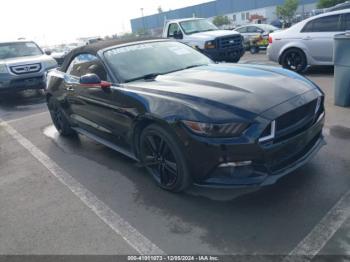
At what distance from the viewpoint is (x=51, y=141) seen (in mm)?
6410

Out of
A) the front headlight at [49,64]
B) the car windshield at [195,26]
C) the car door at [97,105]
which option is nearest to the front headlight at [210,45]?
the car windshield at [195,26]

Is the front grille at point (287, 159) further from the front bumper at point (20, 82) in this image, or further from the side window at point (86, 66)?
the front bumper at point (20, 82)

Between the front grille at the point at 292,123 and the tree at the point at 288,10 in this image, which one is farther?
the tree at the point at 288,10

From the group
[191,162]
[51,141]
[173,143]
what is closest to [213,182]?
[191,162]

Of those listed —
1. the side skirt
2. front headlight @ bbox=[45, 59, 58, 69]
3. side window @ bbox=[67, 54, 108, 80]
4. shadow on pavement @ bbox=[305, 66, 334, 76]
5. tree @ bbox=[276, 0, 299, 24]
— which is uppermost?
side window @ bbox=[67, 54, 108, 80]

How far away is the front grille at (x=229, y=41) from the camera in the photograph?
12.1 m

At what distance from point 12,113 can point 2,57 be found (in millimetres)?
3143

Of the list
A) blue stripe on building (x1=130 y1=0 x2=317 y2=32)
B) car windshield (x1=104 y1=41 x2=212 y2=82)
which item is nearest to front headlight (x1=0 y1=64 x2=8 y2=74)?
car windshield (x1=104 y1=41 x2=212 y2=82)

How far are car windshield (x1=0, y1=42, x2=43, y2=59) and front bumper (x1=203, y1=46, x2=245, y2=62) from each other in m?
5.81

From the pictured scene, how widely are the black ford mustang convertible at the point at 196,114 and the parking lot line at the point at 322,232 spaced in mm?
530

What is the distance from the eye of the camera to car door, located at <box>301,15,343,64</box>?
8.94 metres

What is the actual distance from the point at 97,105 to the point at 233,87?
6.54 ft

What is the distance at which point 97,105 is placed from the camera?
15.7 ft

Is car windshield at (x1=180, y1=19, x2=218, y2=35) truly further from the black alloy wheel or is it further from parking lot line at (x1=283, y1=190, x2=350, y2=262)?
parking lot line at (x1=283, y1=190, x2=350, y2=262)
